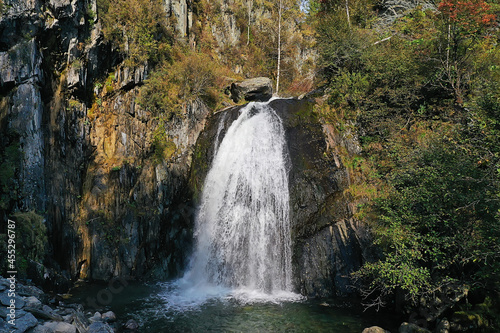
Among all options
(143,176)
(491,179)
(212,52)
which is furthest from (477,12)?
(212,52)

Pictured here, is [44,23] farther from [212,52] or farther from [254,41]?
[254,41]

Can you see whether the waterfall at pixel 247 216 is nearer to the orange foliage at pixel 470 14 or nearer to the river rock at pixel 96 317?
the river rock at pixel 96 317

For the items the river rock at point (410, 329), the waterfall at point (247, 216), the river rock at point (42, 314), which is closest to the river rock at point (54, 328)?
the river rock at point (42, 314)

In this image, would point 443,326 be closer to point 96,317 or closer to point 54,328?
point 54,328

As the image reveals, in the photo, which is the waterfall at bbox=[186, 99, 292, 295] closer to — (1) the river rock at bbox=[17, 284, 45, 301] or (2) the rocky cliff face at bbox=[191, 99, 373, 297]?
(2) the rocky cliff face at bbox=[191, 99, 373, 297]

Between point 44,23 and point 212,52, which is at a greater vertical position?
point 212,52

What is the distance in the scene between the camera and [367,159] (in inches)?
541

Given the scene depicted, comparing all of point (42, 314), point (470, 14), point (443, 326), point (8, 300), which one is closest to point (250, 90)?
point (470, 14)

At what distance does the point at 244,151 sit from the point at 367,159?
6046mm

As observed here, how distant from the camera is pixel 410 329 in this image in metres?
8.16

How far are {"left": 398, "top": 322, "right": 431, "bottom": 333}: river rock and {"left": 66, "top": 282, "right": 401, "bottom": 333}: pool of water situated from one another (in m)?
0.55

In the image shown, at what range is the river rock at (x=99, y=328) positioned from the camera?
299 inches

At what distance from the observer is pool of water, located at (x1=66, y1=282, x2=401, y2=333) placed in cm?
891

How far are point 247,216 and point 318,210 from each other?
3.19m
